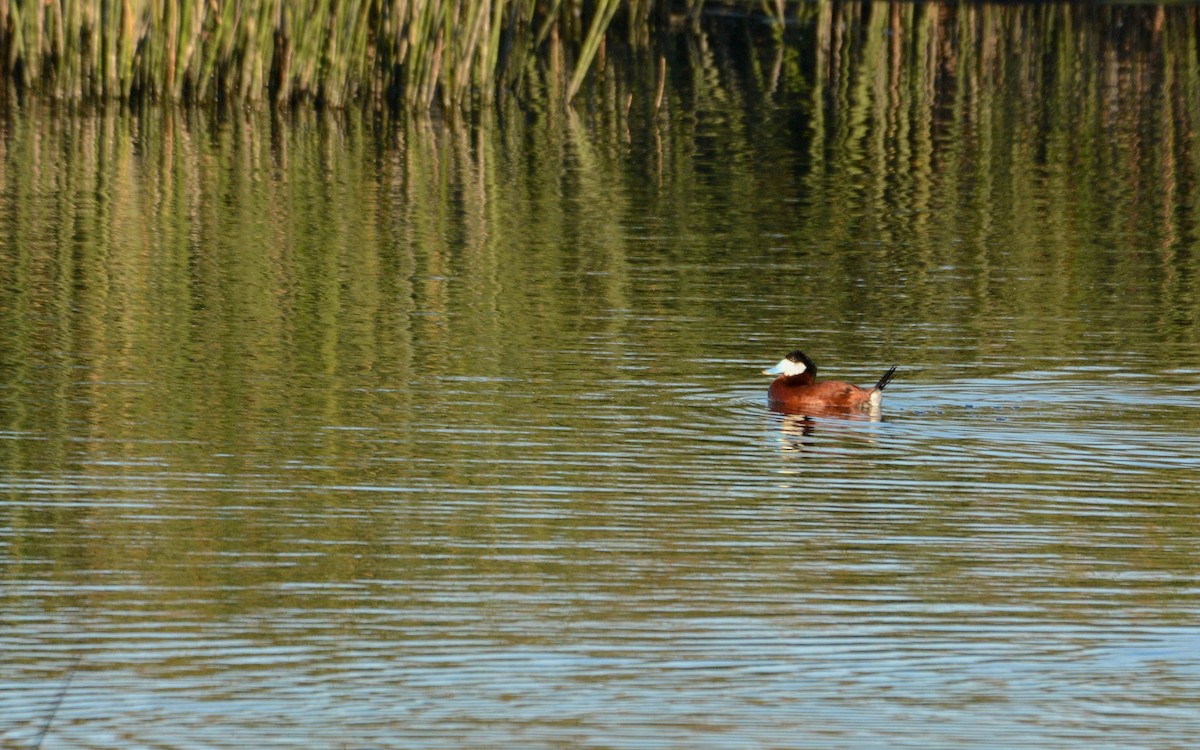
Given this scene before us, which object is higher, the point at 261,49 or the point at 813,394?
the point at 261,49

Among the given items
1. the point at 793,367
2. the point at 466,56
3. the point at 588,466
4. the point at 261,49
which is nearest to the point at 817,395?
the point at 793,367

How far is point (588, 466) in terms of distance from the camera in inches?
323

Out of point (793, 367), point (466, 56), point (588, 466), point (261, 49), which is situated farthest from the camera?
point (466, 56)

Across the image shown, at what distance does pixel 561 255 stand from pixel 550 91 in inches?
487

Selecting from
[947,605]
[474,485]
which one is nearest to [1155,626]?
[947,605]

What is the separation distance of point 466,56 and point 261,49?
6.79 feet

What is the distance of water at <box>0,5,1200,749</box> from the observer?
5.45 m

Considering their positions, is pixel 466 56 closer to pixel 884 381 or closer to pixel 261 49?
pixel 261 49

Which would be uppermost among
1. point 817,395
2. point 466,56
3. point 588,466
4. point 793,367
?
point 466,56

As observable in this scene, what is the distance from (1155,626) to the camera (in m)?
6.09

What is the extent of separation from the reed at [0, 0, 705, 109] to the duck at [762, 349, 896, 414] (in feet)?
39.2

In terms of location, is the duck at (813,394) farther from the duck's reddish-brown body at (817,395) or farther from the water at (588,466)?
the water at (588,466)

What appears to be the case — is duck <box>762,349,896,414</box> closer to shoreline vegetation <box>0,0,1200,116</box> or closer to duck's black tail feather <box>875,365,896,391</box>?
duck's black tail feather <box>875,365,896,391</box>

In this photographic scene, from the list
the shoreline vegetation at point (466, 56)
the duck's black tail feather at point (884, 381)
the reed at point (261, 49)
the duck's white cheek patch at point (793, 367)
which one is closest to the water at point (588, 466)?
the duck's black tail feather at point (884, 381)
